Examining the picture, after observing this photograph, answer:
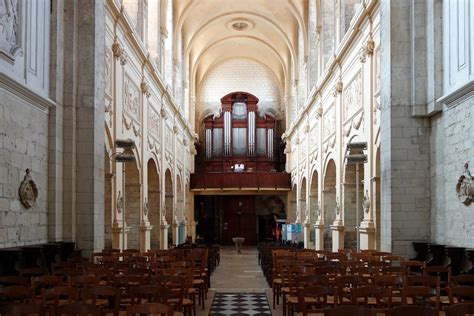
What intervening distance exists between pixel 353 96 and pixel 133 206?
7.73 m

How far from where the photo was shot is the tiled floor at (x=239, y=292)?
11898mm

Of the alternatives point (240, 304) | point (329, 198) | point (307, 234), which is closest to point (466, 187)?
point (240, 304)

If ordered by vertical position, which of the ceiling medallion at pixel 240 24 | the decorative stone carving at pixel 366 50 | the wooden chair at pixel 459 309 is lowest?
the wooden chair at pixel 459 309

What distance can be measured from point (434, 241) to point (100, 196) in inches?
281

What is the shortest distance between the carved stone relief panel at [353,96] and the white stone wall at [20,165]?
9.13 meters

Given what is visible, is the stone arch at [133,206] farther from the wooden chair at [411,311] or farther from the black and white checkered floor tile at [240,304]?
the wooden chair at [411,311]

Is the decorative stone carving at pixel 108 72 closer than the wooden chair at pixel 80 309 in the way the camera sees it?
No

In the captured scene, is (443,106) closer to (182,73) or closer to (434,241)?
(434,241)

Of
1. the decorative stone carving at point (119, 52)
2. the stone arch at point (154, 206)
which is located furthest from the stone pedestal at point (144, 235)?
the decorative stone carving at point (119, 52)

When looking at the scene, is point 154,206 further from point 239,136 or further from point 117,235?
point 239,136

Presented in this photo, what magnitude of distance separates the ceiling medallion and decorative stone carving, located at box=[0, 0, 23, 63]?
24420mm

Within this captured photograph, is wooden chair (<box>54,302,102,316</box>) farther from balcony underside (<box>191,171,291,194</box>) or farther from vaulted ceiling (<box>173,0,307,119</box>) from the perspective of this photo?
balcony underside (<box>191,171,291,194</box>)

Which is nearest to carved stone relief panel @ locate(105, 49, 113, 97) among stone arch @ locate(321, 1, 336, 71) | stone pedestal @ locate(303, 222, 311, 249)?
stone arch @ locate(321, 1, 336, 71)

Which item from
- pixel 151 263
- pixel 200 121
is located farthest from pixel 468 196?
pixel 200 121
